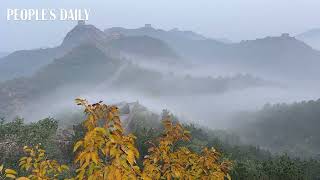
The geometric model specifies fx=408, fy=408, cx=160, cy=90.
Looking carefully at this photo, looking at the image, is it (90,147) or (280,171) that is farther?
(280,171)

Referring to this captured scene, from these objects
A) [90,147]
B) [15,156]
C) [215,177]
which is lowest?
[15,156]

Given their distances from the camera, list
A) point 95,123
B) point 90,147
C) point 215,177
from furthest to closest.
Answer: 1. point 215,177
2. point 95,123
3. point 90,147

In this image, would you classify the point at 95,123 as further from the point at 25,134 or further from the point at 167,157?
the point at 25,134

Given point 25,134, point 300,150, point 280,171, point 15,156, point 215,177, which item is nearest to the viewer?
point 215,177

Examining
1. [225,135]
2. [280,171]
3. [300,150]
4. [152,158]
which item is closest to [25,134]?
[280,171]

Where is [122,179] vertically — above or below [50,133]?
above

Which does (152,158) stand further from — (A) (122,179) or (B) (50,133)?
(B) (50,133)

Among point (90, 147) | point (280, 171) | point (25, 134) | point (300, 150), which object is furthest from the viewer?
point (300, 150)

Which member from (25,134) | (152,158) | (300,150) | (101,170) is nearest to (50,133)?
(25,134)

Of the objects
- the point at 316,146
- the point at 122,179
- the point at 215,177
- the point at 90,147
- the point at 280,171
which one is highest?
the point at 90,147

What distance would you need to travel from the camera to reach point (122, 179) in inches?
241

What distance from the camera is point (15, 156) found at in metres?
33.7

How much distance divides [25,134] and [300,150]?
558ft

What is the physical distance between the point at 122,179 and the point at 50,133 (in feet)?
114
